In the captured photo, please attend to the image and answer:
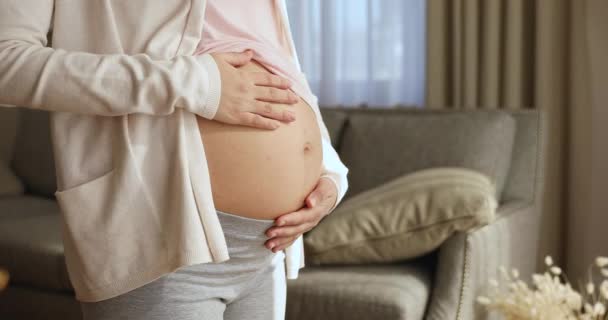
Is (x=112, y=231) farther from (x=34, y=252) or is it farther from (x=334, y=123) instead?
(x=334, y=123)

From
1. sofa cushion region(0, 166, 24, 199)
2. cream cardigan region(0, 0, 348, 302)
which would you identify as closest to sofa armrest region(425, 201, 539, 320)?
cream cardigan region(0, 0, 348, 302)

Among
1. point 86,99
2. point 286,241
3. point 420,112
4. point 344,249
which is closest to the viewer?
point 86,99

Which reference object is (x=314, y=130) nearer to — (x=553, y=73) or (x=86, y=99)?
(x=86, y=99)

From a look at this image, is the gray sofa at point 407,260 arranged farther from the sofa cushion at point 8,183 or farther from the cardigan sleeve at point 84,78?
the cardigan sleeve at point 84,78

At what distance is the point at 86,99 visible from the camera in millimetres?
787

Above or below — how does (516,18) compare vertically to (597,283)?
above

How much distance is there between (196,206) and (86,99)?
0.18 m

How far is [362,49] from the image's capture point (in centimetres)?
321

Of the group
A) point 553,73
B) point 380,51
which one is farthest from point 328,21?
point 553,73

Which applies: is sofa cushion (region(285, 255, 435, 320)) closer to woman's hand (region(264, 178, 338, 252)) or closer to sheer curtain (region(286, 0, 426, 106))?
woman's hand (region(264, 178, 338, 252))

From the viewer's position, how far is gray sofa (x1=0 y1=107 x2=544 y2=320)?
6.12 feet

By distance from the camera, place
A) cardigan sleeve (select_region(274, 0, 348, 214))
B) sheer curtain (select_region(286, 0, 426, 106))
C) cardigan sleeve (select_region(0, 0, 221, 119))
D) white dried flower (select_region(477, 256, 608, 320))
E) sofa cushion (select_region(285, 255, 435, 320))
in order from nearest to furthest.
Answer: cardigan sleeve (select_region(0, 0, 221, 119)) → cardigan sleeve (select_region(274, 0, 348, 214)) → white dried flower (select_region(477, 256, 608, 320)) → sofa cushion (select_region(285, 255, 435, 320)) → sheer curtain (select_region(286, 0, 426, 106))

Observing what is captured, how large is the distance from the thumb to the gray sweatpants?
0.19m

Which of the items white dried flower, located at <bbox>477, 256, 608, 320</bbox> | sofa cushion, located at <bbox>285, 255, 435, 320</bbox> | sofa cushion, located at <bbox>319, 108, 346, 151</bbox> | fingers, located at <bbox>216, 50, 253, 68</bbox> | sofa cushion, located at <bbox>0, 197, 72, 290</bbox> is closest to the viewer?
fingers, located at <bbox>216, 50, 253, 68</bbox>
